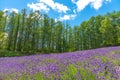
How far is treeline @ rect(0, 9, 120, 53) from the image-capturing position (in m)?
56.4

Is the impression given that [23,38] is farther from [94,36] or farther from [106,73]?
[106,73]

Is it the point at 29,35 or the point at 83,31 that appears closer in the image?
the point at 29,35

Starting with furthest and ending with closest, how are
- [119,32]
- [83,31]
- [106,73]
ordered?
1. [83,31]
2. [119,32]
3. [106,73]

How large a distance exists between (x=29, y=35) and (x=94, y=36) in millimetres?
19649

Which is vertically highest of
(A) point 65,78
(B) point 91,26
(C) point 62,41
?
(B) point 91,26

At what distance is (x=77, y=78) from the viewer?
165 inches

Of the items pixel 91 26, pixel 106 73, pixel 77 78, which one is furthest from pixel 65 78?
pixel 91 26

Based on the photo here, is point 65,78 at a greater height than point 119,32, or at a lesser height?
lesser

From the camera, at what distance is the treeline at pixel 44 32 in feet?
185

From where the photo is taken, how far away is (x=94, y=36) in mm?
65875

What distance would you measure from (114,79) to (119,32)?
176 feet

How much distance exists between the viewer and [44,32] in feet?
201

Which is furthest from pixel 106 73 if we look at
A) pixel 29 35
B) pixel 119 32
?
pixel 29 35

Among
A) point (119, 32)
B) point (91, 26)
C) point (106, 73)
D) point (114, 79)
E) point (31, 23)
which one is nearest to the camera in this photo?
point (114, 79)
